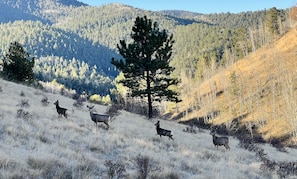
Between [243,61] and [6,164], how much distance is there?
108427 mm

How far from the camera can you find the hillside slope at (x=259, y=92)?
68438 millimetres

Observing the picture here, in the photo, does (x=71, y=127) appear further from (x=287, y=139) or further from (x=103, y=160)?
(x=287, y=139)

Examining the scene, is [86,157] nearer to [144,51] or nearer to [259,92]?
[144,51]

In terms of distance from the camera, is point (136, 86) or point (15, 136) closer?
point (15, 136)

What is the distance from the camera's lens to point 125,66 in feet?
99.0

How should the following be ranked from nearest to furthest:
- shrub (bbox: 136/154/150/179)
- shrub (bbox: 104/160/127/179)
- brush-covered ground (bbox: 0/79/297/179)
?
brush-covered ground (bbox: 0/79/297/179) → shrub (bbox: 104/160/127/179) → shrub (bbox: 136/154/150/179)

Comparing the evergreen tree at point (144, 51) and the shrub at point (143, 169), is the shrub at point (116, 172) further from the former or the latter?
the evergreen tree at point (144, 51)

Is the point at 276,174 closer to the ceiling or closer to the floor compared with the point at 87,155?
closer to the floor

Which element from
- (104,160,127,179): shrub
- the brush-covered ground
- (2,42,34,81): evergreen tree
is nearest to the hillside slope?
(2,42,34,81): evergreen tree

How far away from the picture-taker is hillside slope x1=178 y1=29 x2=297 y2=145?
68438mm

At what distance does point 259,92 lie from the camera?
8438 cm

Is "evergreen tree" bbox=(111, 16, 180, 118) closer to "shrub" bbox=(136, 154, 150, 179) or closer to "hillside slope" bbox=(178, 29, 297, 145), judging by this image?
"shrub" bbox=(136, 154, 150, 179)

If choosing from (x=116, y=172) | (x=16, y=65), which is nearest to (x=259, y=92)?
(x=16, y=65)

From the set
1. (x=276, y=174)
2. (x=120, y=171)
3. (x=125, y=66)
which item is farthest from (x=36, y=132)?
(x=125, y=66)
